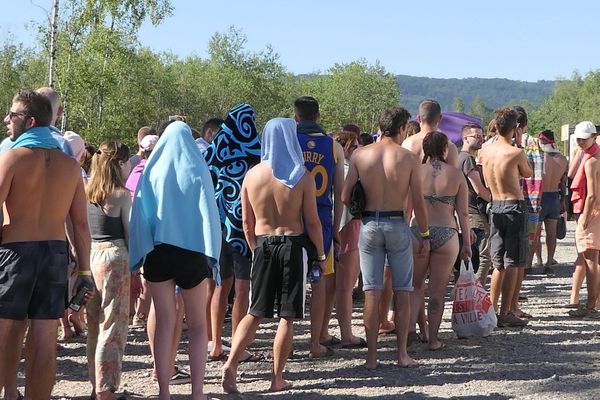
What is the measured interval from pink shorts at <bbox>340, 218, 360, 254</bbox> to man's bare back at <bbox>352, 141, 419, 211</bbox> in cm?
120

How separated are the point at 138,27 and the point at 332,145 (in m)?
36.4

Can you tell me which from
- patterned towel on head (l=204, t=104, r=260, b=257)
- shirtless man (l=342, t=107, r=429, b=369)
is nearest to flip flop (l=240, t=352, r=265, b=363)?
shirtless man (l=342, t=107, r=429, b=369)

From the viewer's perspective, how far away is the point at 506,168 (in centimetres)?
910

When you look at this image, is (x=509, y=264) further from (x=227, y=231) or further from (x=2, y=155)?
(x=2, y=155)

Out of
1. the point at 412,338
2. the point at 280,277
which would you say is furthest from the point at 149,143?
the point at 412,338

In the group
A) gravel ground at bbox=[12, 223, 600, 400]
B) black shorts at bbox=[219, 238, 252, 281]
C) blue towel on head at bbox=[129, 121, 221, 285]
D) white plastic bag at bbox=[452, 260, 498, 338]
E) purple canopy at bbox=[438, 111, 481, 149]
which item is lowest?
gravel ground at bbox=[12, 223, 600, 400]

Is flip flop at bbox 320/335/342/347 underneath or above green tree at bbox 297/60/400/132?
underneath

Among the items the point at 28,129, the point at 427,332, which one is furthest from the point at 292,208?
the point at 427,332

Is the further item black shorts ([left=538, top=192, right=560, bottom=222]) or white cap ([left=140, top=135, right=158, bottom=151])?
black shorts ([left=538, top=192, right=560, bottom=222])

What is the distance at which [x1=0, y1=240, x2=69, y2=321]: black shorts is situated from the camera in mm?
5172

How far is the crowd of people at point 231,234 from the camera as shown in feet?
17.3

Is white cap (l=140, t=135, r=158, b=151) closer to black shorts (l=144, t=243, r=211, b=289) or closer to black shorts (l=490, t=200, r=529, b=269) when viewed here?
black shorts (l=144, t=243, r=211, b=289)

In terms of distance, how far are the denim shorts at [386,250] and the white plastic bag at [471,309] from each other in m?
1.41

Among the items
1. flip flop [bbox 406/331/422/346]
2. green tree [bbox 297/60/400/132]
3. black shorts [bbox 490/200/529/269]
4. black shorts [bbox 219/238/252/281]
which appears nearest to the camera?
black shorts [bbox 219/238/252/281]
